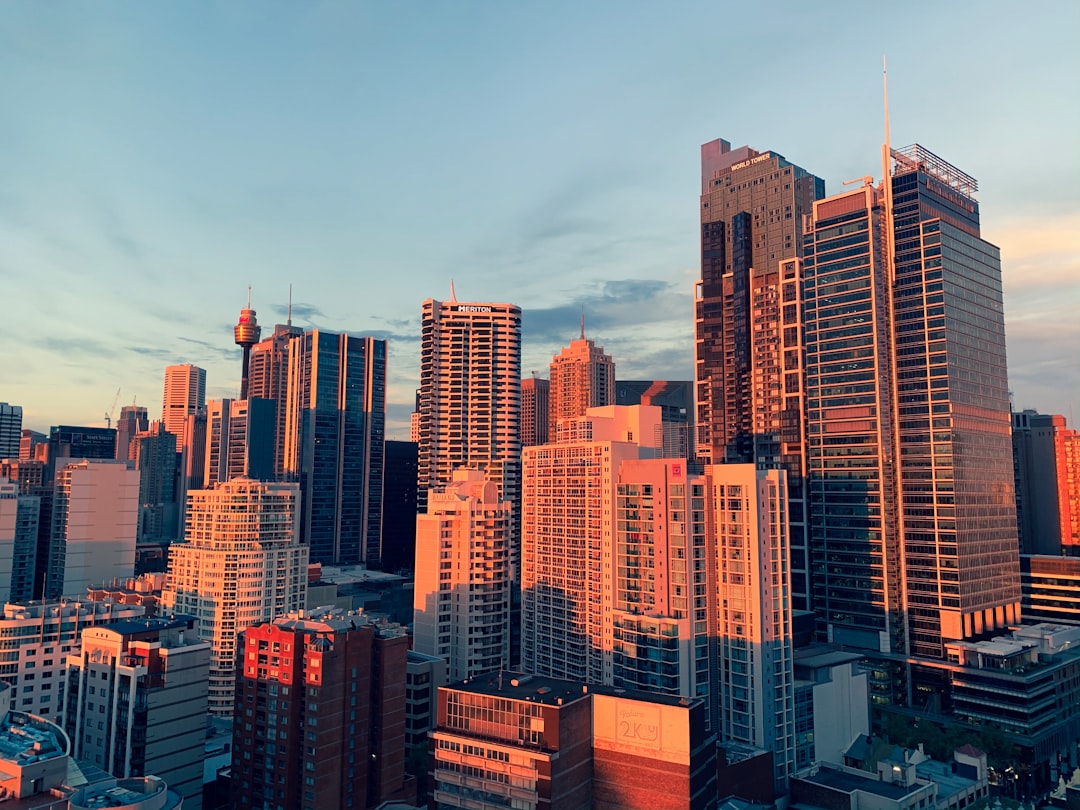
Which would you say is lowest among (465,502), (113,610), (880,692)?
(880,692)

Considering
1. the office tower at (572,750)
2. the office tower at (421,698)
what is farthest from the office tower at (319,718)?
the office tower at (421,698)

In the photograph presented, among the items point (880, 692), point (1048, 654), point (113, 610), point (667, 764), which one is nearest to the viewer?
point (667, 764)

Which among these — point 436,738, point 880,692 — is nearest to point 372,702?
point 436,738

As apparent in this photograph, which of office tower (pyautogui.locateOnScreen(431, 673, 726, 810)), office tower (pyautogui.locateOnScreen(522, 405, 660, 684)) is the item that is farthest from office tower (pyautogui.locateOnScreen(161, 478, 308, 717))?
office tower (pyautogui.locateOnScreen(431, 673, 726, 810))

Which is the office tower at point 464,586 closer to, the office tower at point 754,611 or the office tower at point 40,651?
the office tower at point 754,611

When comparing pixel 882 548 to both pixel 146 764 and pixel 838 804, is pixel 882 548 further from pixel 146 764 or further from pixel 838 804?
pixel 146 764

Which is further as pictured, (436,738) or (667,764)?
(436,738)
